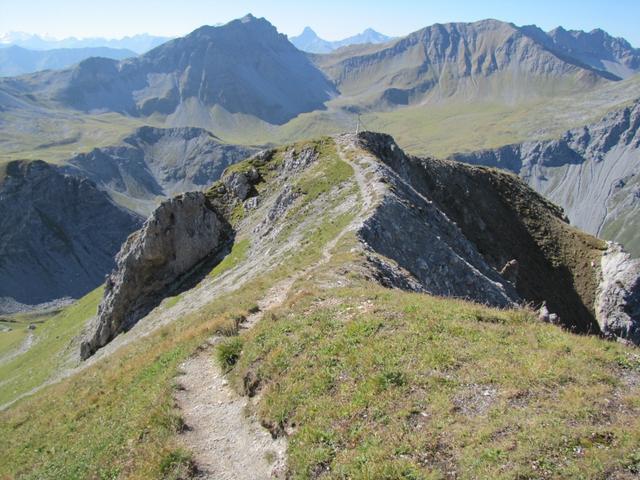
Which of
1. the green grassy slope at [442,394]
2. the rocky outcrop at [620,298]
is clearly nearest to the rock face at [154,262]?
the green grassy slope at [442,394]

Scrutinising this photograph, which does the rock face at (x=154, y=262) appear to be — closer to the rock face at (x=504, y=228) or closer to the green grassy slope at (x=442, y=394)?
the rock face at (x=504, y=228)

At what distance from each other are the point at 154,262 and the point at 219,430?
2106 inches

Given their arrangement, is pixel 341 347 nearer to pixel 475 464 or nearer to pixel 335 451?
pixel 335 451

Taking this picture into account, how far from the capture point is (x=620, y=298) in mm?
76188

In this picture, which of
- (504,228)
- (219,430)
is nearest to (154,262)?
(219,430)

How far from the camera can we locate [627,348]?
59.7 ft

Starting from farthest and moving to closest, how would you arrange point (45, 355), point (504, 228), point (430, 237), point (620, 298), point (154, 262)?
1. point (504, 228)
2. point (45, 355)
3. point (620, 298)
4. point (154, 262)
5. point (430, 237)

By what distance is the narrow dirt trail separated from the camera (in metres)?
16.4

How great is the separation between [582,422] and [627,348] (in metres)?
6.24

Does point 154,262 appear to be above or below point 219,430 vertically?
below

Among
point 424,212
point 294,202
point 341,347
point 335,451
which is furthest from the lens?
point 294,202

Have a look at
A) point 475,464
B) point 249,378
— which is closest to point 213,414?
point 249,378

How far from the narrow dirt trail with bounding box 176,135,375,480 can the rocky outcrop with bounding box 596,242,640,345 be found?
65.0 meters

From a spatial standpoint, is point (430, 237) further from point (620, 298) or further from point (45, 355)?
point (45, 355)
